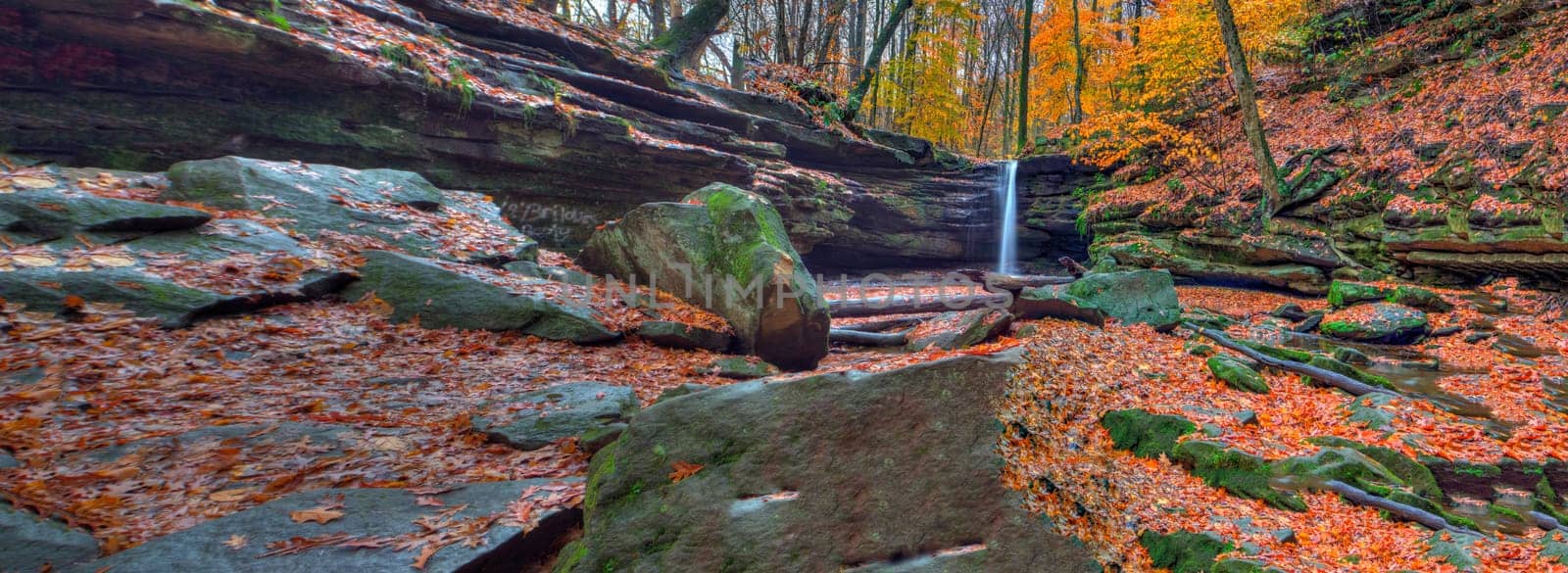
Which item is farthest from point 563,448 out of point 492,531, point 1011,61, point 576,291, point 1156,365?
point 1011,61

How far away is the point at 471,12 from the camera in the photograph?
1088 cm

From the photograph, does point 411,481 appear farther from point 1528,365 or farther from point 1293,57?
point 1293,57

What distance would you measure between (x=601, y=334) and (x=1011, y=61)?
31753mm

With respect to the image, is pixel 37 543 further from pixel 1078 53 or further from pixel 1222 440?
pixel 1078 53

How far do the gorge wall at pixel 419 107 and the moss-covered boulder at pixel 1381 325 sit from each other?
944cm

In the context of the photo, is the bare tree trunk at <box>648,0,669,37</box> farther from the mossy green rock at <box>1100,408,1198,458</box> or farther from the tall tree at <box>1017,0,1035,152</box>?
the mossy green rock at <box>1100,408,1198,458</box>

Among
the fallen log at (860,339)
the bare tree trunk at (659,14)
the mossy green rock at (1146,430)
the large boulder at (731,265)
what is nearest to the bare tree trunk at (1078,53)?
the bare tree trunk at (659,14)

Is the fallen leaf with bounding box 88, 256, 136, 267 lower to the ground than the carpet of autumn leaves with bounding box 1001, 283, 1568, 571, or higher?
higher

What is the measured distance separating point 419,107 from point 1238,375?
37.3 feet

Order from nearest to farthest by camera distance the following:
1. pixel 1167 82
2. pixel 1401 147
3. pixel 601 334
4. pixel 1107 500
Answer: pixel 1107 500
pixel 601 334
pixel 1401 147
pixel 1167 82

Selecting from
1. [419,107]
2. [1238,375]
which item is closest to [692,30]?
[419,107]

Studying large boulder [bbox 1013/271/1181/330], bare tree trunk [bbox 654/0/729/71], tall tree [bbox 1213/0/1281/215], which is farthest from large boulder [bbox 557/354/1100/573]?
tall tree [bbox 1213/0/1281/215]

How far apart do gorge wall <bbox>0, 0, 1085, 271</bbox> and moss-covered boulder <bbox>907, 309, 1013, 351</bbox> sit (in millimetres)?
5921

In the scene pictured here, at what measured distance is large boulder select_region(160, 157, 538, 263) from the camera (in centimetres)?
629
